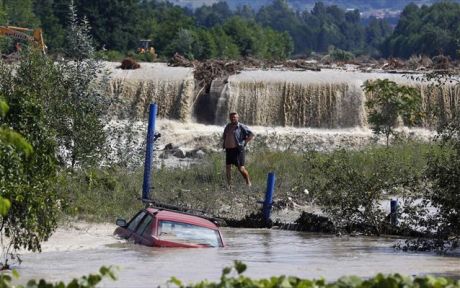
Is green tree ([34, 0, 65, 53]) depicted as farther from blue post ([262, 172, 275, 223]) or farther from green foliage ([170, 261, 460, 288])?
green foliage ([170, 261, 460, 288])

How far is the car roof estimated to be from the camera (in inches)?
737

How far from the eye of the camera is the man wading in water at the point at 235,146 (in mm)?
26875

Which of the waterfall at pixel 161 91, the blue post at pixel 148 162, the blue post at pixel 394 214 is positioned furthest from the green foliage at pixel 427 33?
the blue post at pixel 394 214

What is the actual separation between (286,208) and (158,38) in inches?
1937

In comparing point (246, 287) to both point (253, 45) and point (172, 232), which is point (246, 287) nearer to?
point (172, 232)

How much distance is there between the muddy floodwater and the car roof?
0.39 metres

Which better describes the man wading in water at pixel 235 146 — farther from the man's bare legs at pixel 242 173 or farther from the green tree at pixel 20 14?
the green tree at pixel 20 14

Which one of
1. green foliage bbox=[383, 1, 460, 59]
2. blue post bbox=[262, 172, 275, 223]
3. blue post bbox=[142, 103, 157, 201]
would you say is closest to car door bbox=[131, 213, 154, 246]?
blue post bbox=[142, 103, 157, 201]

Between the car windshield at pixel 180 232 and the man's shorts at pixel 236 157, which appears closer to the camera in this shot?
the car windshield at pixel 180 232

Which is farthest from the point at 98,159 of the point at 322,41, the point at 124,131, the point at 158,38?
the point at 322,41

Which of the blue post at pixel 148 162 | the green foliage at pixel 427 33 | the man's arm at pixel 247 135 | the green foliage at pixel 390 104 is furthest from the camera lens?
the green foliage at pixel 427 33

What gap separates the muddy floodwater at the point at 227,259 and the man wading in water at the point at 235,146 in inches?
133

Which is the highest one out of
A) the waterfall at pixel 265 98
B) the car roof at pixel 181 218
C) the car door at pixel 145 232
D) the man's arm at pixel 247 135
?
the man's arm at pixel 247 135

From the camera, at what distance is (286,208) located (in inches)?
1049
